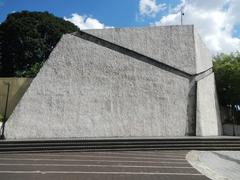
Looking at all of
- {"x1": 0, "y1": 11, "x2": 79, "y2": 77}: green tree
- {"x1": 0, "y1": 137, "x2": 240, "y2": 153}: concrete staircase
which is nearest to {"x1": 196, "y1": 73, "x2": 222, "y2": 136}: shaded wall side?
{"x1": 0, "y1": 137, "x2": 240, "y2": 153}: concrete staircase

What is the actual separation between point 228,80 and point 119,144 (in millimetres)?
12996

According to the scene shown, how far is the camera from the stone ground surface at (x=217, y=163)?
1082cm

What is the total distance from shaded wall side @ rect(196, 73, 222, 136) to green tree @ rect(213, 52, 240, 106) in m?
3.09

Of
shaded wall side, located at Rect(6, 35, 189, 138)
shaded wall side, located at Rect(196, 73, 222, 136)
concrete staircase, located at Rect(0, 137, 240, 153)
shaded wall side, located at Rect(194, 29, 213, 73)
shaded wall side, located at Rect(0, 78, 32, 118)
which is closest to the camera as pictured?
concrete staircase, located at Rect(0, 137, 240, 153)

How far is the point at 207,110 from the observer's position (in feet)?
74.2

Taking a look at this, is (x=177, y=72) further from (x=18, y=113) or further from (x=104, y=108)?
(x=18, y=113)

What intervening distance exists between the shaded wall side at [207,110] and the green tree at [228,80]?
309 cm

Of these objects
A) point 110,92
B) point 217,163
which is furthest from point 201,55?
point 217,163

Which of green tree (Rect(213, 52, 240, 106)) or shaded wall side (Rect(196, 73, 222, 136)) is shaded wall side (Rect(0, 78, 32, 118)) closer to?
shaded wall side (Rect(196, 73, 222, 136))

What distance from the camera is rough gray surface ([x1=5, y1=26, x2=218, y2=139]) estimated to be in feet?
68.3

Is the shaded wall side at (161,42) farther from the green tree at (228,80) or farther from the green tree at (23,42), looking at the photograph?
the green tree at (23,42)

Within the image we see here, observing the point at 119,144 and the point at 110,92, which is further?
the point at 110,92

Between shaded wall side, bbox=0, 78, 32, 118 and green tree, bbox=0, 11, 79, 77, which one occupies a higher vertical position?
green tree, bbox=0, 11, 79, 77

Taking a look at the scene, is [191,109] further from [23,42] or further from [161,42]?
[23,42]
